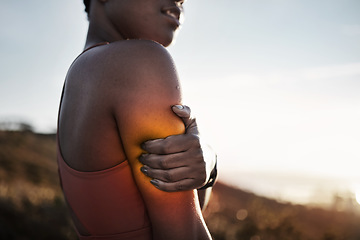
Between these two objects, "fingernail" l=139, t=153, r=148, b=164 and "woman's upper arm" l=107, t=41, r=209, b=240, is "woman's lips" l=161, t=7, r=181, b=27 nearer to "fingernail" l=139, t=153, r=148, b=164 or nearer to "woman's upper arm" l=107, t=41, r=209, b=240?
"woman's upper arm" l=107, t=41, r=209, b=240

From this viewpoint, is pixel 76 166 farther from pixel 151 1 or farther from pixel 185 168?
pixel 151 1

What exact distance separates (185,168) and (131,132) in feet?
0.90

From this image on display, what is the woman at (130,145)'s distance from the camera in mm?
1226

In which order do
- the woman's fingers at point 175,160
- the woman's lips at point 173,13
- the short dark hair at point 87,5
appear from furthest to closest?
the short dark hair at point 87,5, the woman's lips at point 173,13, the woman's fingers at point 175,160

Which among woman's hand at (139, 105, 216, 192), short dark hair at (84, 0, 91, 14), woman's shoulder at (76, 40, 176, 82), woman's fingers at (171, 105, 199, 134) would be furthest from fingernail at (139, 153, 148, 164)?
short dark hair at (84, 0, 91, 14)

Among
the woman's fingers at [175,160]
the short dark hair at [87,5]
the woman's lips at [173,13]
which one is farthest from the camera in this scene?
the short dark hair at [87,5]

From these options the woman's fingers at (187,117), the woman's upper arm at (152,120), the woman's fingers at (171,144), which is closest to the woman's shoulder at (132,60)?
the woman's upper arm at (152,120)

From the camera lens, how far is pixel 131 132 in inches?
48.8

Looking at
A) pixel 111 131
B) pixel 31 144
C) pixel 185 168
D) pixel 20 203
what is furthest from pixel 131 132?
pixel 31 144

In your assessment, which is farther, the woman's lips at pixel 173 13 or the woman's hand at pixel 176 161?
the woman's lips at pixel 173 13

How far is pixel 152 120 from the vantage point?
1.22 meters

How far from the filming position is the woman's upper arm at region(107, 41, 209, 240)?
1.23m

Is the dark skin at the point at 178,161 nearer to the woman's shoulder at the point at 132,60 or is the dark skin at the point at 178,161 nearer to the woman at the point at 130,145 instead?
the woman at the point at 130,145

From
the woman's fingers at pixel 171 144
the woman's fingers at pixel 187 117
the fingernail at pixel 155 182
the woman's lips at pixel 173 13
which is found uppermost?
the woman's lips at pixel 173 13
